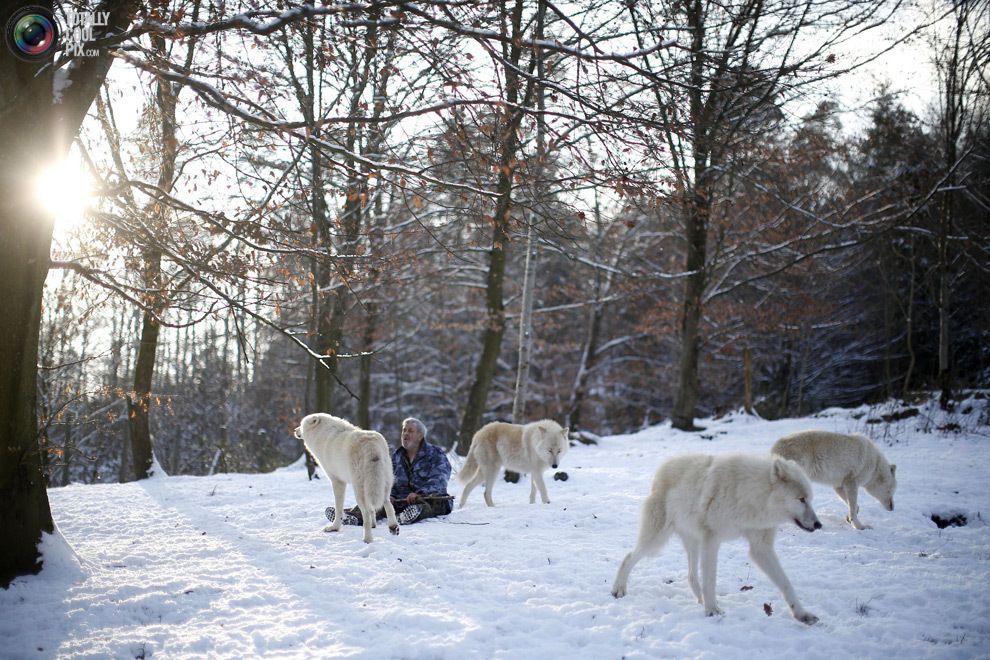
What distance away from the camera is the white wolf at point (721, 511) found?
11.9 feet

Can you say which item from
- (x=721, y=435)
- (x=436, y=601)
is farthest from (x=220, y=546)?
(x=721, y=435)

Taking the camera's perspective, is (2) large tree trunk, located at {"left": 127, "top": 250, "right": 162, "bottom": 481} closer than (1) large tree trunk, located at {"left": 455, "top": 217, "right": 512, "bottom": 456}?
Yes

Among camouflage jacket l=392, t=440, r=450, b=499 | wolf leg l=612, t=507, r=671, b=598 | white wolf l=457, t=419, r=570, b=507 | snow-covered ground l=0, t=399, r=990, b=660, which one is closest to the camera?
snow-covered ground l=0, t=399, r=990, b=660

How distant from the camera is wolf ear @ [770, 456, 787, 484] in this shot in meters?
3.63

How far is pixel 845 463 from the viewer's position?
243 inches

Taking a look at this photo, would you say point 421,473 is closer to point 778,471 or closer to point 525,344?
point 525,344

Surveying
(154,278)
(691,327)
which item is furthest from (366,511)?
(691,327)

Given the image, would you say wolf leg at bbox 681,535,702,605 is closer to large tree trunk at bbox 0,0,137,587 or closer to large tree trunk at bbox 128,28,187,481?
large tree trunk at bbox 128,28,187,481

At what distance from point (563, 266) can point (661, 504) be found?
71.9ft

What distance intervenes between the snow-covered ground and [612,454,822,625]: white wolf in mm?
256

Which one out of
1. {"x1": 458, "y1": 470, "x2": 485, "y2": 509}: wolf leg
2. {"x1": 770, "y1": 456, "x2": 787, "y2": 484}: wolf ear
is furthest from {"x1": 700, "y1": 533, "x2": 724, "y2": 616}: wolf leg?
{"x1": 458, "y1": 470, "x2": 485, "y2": 509}: wolf leg

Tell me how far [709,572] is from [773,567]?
1.42 feet

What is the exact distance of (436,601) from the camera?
4.11 meters

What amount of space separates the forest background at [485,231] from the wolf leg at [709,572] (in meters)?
2.61
